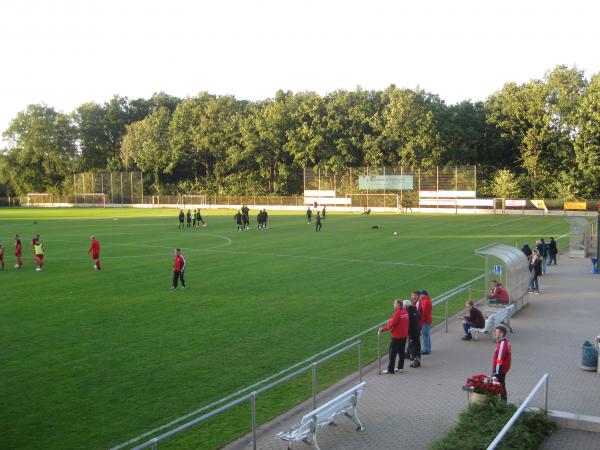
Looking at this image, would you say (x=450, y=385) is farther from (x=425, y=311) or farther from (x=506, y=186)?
(x=506, y=186)

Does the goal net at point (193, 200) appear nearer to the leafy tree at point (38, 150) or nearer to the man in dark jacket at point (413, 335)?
the leafy tree at point (38, 150)

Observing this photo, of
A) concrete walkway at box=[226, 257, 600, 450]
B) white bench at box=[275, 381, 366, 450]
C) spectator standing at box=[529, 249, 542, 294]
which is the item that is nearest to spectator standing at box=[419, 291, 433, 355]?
concrete walkway at box=[226, 257, 600, 450]

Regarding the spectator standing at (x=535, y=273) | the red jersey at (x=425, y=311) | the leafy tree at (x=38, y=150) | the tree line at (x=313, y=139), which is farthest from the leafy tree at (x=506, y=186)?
the leafy tree at (x=38, y=150)

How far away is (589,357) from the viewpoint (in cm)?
1228

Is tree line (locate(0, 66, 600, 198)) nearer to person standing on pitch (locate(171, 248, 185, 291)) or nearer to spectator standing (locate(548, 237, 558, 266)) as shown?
spectator standing (locate(548, 237, 558, 266))

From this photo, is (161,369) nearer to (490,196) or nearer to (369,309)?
(369,309)

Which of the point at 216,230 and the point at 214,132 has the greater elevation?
the point at 214,132

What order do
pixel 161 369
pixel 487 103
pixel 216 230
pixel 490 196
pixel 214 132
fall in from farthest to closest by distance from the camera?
pixel 214 132, pixel 487 103, pixel 490 196, pixel 216 230, pixel 161 369

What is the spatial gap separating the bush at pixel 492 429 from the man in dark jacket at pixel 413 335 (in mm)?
3510

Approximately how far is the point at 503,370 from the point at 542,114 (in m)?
73.2

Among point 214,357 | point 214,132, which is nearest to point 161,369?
point 214,357

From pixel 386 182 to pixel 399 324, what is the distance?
65321 millimetres

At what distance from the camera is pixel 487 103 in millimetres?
81750

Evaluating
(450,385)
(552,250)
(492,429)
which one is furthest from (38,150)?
(492,429)
